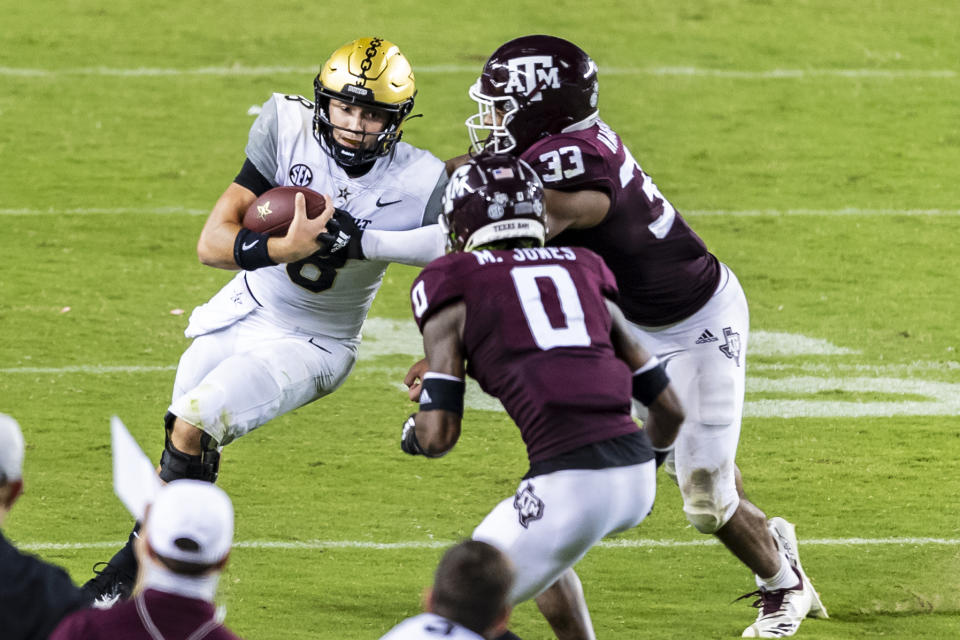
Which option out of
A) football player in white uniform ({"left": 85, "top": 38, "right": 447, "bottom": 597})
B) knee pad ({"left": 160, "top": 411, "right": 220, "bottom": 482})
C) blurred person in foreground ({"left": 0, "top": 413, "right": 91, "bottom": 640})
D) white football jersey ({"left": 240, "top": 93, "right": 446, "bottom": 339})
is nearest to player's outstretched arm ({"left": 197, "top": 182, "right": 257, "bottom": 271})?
football player in white uniform ({"left": 85, "top": 38, "right": 447, "bottom": 597})

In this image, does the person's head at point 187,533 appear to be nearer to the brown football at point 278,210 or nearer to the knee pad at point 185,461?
the knee pad at point 185,461

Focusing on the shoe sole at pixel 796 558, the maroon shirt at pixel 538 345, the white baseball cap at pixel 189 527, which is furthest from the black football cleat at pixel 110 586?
the shoe sole at pixel 796 558

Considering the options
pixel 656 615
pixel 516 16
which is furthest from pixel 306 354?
pixel 516 16

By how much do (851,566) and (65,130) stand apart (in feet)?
21.9

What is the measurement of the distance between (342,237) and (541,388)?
1.29 m

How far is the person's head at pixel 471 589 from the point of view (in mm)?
2801

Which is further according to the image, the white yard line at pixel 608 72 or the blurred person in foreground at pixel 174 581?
the white yard line at pixel 608 72

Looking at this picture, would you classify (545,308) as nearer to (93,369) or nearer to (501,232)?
→ (501,232)

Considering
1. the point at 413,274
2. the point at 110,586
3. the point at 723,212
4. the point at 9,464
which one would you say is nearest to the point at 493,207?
the point at 9,464

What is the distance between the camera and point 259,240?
4.62m

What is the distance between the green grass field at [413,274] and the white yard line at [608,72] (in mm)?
28

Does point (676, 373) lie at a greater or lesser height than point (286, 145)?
lesser

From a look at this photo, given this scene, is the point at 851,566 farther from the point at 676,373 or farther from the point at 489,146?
the point at 489,146

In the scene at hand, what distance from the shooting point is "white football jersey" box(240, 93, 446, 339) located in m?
5.01
